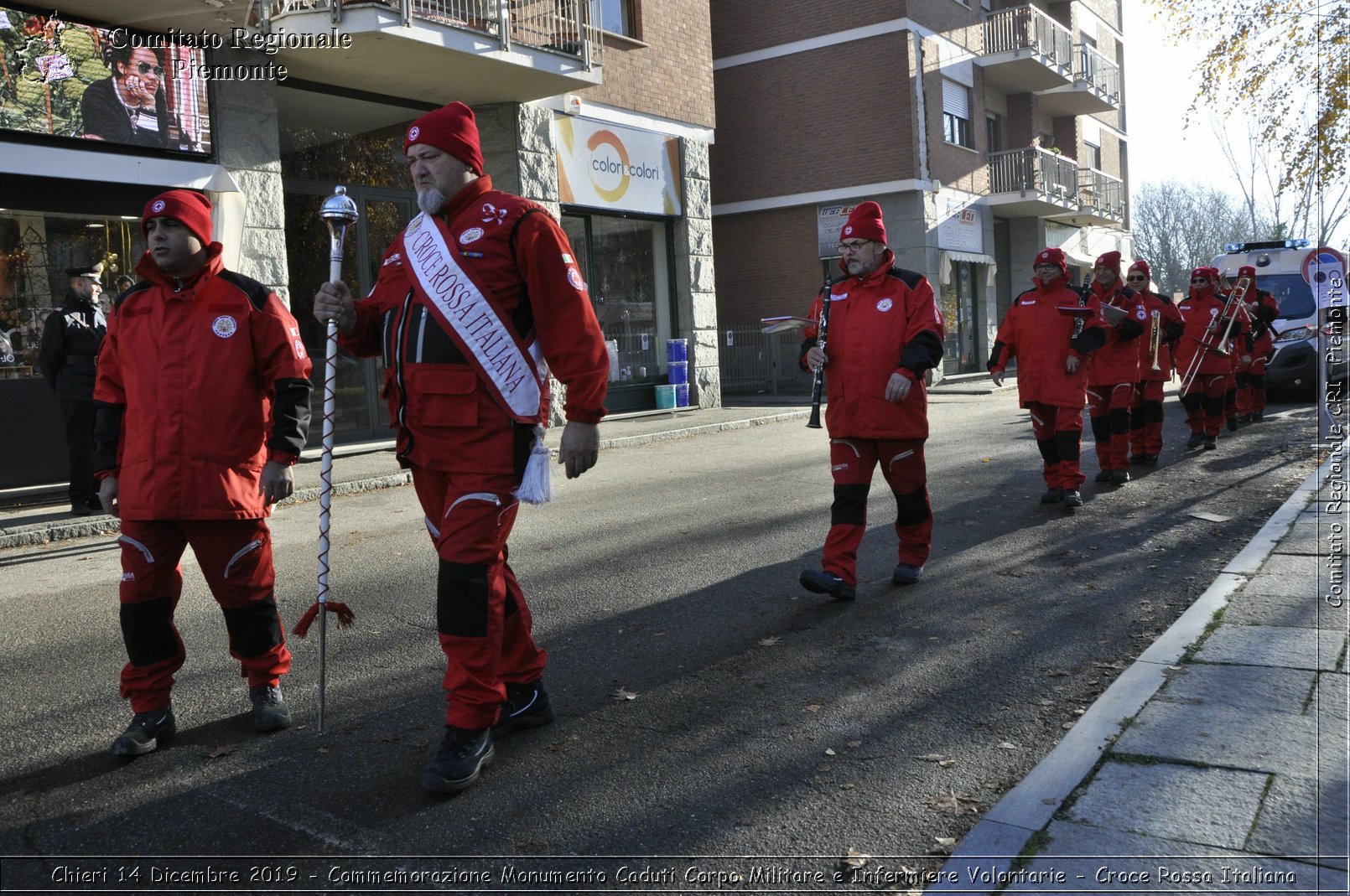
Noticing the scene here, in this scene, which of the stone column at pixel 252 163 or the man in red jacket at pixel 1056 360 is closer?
the man in red jacket at pixel 1056 360

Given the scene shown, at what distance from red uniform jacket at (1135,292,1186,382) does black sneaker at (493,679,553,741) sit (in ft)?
26.1

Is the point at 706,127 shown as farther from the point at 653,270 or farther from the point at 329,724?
the point at 329,724

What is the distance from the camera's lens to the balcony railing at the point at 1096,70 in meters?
33.8

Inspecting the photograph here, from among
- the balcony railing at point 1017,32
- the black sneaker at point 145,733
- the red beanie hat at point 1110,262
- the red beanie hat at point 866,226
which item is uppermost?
the balcony railing at point 1017,32

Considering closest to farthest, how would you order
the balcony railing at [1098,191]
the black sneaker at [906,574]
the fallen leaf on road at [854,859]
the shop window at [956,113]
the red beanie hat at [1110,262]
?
1. the fallen leaf on road at [854,859]
2. the black sneaker at [906,574]
3. the red beanie hat at [1110,262]
4. the shop window at [956,113]
5. the balcony railing at [1098,191]

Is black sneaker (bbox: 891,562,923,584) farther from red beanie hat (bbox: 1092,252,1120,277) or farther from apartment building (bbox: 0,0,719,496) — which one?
apartment building (bbox: 0,0,719,496)

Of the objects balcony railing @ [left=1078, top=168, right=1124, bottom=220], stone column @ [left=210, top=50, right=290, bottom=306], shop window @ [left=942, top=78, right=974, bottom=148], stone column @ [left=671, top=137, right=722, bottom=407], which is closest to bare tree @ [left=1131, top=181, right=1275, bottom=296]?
balcony railing @ [left=1078, top=168, right=1124, bottom=220]

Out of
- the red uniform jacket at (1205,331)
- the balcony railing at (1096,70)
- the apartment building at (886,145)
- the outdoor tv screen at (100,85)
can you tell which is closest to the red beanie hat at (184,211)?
the outdoor tv screen at (100,85)

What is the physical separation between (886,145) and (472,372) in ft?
81.5

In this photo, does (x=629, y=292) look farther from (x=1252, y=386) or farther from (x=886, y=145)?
(x=886, y=145)

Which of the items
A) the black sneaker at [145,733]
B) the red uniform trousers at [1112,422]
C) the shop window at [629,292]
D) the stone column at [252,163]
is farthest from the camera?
the shop window at [629,292]

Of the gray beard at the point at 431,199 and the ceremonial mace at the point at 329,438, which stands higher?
the gray beard at the point at 431,199

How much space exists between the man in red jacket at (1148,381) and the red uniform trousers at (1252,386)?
4040mm

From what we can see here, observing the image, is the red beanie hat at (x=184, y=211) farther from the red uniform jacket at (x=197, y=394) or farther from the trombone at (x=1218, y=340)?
the trombone at (x=1218, y=340)
